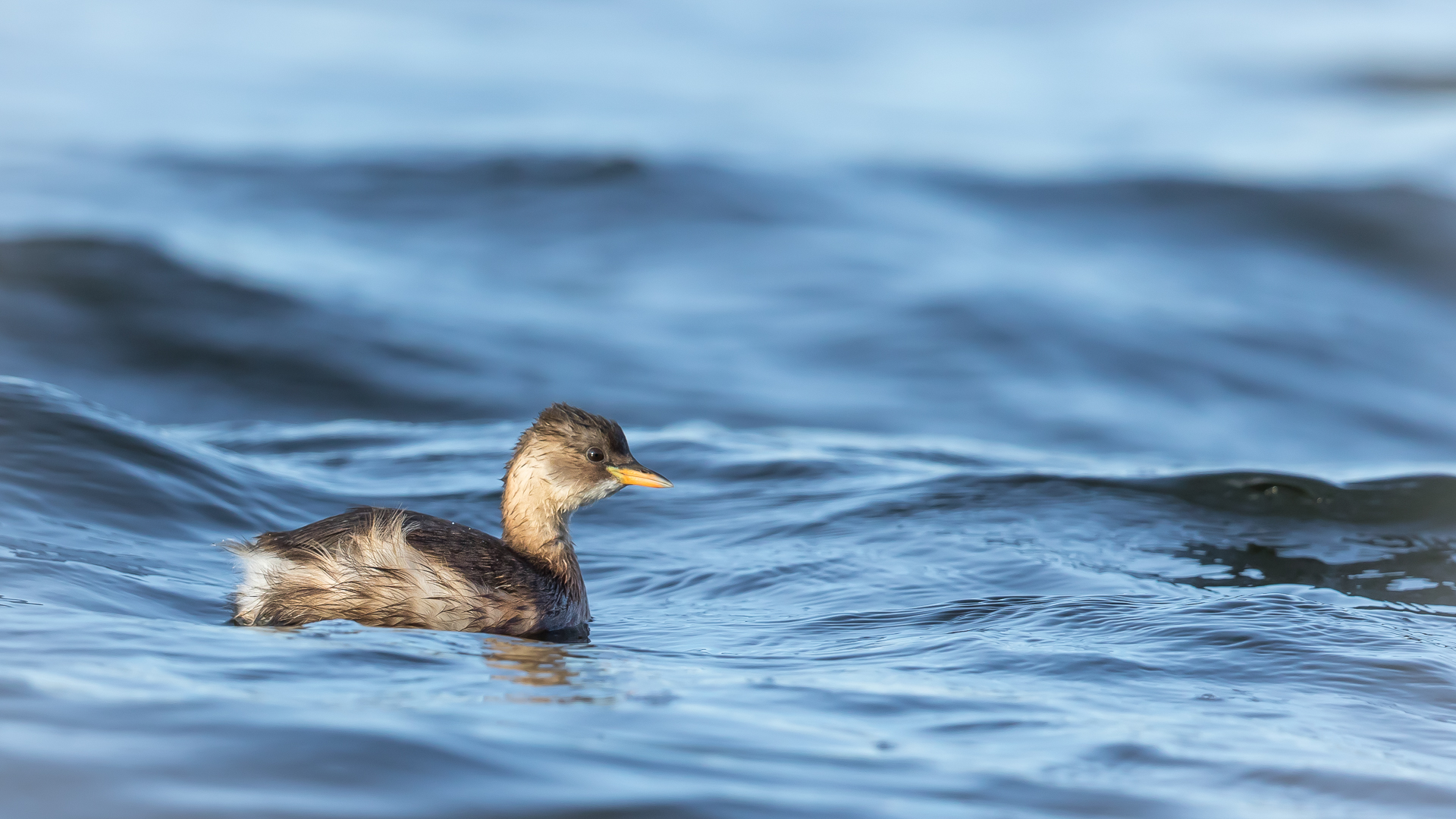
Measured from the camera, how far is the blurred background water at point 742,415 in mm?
4445

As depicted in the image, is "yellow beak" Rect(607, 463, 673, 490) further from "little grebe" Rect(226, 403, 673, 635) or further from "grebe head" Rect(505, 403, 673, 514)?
"little grebe" Rect(226, 403, 673, 635)

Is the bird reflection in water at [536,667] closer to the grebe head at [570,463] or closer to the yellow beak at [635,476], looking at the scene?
the grebe head at [570,463]

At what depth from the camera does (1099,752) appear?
457cm

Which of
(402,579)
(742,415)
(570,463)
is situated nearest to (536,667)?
(402,579)

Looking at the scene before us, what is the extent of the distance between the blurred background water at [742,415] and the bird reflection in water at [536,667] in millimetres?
29

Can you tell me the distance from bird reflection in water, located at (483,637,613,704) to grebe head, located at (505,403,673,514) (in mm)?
881

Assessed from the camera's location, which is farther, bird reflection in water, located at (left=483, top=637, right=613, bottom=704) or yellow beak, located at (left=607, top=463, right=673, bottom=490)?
yellow beak, located at (left=607, top=463, right=673, bottom=490)

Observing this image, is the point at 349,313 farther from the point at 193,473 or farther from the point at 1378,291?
the point at 1378,291

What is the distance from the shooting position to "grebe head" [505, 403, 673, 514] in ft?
21.7

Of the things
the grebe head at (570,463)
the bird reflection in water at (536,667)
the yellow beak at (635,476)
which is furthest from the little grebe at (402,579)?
the yellow beak at (635,476)

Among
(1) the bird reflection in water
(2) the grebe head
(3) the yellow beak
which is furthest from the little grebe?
(3) the yellow beak

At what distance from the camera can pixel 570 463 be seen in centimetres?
662

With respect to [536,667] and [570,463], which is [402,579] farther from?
[570,463]

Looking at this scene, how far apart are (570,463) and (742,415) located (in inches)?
220
